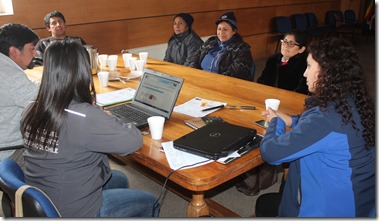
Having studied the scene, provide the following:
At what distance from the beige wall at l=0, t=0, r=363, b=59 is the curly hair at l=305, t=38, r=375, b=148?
3.71 meters

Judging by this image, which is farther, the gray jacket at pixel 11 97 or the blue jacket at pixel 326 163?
the gray jacket at pixel 11 97

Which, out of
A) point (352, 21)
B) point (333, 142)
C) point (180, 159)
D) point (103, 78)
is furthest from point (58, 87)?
point (352, 21)

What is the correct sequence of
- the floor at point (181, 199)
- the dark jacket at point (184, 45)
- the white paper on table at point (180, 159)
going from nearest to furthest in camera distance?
the white paper on table at point (180, 159) → the floor at point (181, 199) → the dark jacket at point (184, 45)

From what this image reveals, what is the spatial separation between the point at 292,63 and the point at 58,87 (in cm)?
227

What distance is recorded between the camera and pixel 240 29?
6891 mm

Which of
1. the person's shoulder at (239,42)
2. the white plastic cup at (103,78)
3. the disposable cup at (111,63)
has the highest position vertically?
the person's shoulder at (239,42)

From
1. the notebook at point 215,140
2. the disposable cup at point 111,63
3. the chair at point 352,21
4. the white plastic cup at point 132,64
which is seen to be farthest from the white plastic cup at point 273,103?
the chair at point 352,21

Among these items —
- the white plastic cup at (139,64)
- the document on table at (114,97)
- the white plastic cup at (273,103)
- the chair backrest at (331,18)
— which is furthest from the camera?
the chair backrest at (331,18)

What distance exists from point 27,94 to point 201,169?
103 cm

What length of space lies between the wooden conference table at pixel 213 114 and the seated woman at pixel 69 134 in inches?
7.9

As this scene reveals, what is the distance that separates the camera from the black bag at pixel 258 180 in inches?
104

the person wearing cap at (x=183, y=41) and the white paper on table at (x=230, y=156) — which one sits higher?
the person wearing cap at (x=183, y=41)

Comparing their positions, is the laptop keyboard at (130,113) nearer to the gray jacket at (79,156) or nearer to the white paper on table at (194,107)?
the white paper on table at (194,107)

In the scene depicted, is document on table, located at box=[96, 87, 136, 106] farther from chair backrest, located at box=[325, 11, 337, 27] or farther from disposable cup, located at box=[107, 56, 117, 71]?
chair backrest, located at box=[325, 11, 337, 27]
